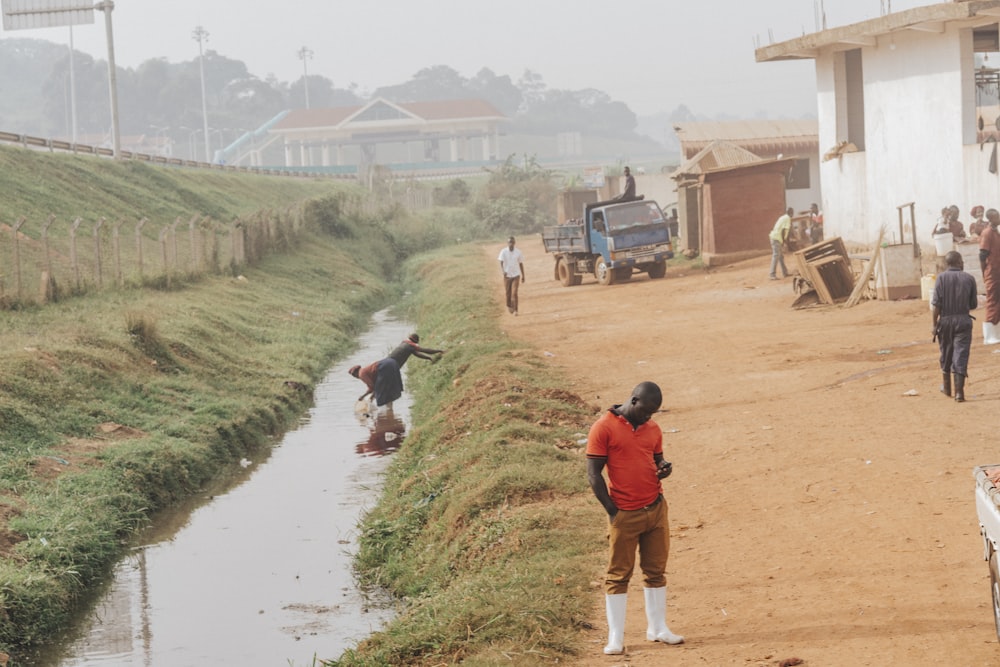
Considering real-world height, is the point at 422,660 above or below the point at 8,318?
below

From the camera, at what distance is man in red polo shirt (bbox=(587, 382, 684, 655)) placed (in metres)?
7.47

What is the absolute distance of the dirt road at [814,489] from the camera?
7629mm

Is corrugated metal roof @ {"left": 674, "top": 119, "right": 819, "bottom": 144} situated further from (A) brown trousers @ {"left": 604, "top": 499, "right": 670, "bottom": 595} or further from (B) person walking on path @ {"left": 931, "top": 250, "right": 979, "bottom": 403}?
(A) brown trousers @ {"left": 604, "top": 499, "right": 670, "bottom": 595}

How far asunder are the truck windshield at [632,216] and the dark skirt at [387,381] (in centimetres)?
1366

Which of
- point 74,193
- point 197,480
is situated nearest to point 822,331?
point 197,480

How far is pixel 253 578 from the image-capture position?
12883 millimetres

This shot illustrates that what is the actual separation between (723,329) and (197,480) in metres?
9.46

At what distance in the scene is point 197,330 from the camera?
23.9 m

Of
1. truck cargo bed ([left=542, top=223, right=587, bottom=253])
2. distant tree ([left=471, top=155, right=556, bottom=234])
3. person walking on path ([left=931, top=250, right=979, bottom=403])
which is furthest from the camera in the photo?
distant tree ([left=471, top=155, right=556, bottom=234])

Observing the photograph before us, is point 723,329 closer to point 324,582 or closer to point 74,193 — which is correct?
point 324,582

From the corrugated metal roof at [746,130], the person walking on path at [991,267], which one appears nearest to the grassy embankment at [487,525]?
the person walking on path at [991,267]

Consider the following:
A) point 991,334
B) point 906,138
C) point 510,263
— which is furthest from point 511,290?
point 991,334

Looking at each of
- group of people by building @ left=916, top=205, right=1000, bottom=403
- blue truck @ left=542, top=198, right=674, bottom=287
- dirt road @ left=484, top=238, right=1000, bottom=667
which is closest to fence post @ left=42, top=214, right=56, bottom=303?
dirt road @ left=484, top=238, right=1000, bottom=667

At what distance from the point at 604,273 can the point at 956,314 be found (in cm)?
2087
